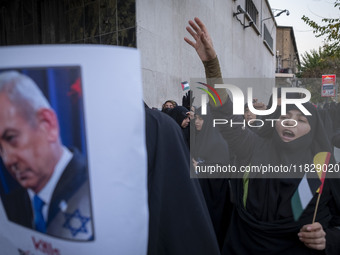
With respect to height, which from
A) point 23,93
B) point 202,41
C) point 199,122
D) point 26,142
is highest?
point 202,41

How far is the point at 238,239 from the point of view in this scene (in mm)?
1935

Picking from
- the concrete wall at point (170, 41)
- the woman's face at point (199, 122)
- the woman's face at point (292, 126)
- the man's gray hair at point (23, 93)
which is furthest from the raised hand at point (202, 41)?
the concrete wall at point (170, 41)

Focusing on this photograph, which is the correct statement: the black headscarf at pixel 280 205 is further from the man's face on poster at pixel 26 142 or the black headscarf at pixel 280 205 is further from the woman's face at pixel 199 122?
the woman's face at pixel 199 122

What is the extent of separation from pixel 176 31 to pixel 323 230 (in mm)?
7166

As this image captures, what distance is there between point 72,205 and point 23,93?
0.87 ft

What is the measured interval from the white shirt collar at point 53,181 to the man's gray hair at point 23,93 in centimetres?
11

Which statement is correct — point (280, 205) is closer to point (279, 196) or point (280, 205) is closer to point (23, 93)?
point (279, 196)

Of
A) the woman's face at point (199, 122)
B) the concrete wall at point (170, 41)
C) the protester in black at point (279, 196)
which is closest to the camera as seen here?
the protester in black at point (279, 196)

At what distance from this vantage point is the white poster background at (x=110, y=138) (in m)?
0.69

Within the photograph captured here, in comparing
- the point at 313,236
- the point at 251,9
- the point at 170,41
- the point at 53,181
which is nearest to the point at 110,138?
the point at 53,181

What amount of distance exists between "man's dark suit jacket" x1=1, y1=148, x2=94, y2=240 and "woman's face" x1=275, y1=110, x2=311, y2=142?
1389mm

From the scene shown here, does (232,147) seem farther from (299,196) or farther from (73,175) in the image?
(73,175)

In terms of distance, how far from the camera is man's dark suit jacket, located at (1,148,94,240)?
71 centimetres

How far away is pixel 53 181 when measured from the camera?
729 mm
